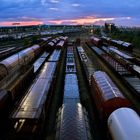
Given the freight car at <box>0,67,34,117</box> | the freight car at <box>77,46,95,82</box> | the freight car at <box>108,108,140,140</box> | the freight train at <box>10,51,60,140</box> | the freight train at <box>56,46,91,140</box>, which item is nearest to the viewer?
the freight car at <box>108,108,140,140</box>

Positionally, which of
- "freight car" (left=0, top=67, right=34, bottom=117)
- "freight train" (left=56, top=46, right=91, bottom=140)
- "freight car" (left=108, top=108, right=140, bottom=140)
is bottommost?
"freight car" (left=0, top=67, right=34, bottom=117)

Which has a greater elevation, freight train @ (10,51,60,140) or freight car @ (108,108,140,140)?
freight car @ (108,108,140,140)

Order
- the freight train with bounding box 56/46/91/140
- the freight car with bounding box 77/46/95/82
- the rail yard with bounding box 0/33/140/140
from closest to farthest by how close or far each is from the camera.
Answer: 1. the freight train with bounding box 56/46/91/140
2. the rail yard with bounding box 0/33/140/140
3. the freight car with bounding box 77/46/95/82

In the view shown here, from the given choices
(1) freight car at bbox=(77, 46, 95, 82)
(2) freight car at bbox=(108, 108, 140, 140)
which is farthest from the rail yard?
(1) freight car at bbox=(77, 46, 95, 82)

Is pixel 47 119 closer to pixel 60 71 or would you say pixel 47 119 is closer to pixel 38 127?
pixel 38 127

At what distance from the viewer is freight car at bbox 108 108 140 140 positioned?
12.8 m

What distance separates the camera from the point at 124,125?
14.0 metres

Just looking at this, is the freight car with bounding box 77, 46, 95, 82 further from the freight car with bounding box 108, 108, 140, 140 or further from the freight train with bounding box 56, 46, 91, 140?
the freight car with bounding box 108, 108, 140, 140

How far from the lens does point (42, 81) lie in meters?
28.3

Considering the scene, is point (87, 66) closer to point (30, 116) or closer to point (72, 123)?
point (30, 116)

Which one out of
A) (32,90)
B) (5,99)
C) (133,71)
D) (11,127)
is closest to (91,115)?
(32,90)

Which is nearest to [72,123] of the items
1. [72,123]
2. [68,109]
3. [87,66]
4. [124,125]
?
[72,123]

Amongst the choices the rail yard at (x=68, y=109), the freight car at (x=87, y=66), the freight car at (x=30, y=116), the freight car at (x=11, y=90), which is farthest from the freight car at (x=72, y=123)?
the freight car at (x=87, y=66)

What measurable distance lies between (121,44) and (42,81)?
5749 cm
